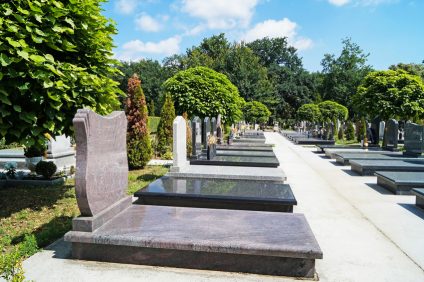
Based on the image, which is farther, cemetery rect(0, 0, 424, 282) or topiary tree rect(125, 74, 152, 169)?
topiary tree rect(125, 74, 152, 169)

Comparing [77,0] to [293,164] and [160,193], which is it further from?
[293,164]

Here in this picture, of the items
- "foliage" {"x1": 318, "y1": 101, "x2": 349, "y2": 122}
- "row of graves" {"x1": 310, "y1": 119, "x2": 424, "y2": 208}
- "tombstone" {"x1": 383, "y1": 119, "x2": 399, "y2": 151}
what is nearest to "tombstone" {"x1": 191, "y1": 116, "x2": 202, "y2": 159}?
"row of graves" {"x1": 310, "y1": 119, "x2": 424, "y2": 208}

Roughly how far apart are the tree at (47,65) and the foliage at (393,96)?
1760 cm

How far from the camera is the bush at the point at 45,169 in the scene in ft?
30.3

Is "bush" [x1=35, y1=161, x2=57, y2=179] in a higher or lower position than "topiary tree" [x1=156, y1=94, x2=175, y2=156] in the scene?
lower

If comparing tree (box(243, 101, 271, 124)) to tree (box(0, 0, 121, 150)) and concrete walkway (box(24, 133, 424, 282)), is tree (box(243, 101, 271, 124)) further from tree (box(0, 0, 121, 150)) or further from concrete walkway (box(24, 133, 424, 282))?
tree (box(0, 0, 121, 150))

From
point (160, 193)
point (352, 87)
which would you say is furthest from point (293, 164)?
point (352, 87)

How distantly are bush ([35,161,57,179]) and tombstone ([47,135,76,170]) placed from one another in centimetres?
230

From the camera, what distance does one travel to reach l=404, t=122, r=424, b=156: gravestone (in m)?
13.7

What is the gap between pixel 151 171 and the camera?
38.6ft

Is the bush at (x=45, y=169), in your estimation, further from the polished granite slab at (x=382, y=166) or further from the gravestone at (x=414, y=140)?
the gravestone at (x=414, y=140)

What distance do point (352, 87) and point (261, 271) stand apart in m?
59.1

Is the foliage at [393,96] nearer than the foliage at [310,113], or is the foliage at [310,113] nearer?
the foliage at [393,96]

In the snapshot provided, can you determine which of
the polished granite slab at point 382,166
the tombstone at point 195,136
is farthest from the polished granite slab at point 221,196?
the polished granite slab at point 382,166
